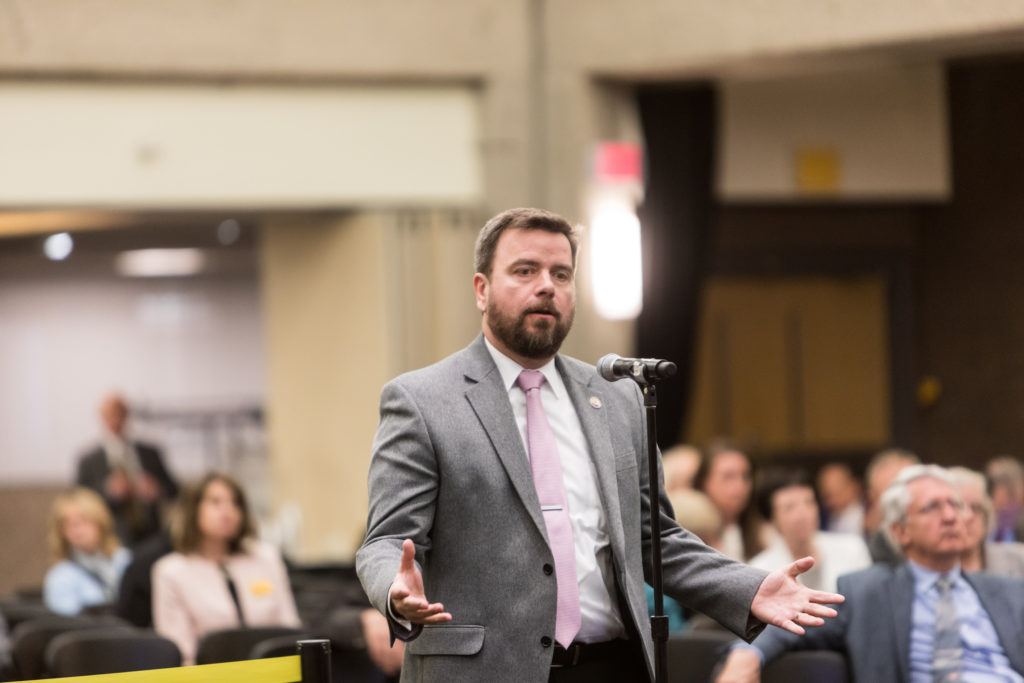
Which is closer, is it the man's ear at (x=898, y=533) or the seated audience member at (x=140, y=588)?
the man's ear at (x=898, y=533)

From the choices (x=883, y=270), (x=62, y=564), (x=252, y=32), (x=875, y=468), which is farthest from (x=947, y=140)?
(x=62, y=564)

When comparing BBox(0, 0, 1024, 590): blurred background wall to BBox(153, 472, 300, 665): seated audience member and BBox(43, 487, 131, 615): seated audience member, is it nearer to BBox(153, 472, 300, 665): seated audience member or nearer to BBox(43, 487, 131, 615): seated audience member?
BBox(43, 487, 131, 615): seated audience member

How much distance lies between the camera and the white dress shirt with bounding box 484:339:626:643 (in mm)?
2688

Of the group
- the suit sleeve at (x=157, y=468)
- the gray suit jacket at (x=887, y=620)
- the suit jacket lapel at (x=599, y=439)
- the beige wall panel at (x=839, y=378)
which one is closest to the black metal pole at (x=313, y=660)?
the suit jacket lapel at (x=599, y=439)

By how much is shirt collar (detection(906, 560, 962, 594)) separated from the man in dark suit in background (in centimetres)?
612

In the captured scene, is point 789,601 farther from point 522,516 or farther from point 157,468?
point 157,468

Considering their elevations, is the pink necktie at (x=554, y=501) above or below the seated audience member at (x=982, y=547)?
above

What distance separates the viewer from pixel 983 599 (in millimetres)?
3857

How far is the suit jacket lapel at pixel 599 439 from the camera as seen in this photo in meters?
2.70

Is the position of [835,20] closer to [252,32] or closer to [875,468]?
[875,468]

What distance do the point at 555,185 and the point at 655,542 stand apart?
5709 mm

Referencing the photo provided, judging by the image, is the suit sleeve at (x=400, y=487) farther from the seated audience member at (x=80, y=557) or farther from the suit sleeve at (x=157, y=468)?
the suit sleeve at (x=157, y=468)

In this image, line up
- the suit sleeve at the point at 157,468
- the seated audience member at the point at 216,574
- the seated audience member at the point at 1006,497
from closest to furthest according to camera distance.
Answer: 1. the seated audience member at the point at 216,574
2. the seated audience member at the point at 1006,497
3. the suit sleeve at the point at 157,468

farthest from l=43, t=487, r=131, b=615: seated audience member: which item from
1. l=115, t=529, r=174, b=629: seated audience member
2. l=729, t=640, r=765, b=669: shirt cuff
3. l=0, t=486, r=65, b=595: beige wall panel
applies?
l=0, t=486, r=65, b=595: beige wall panel
